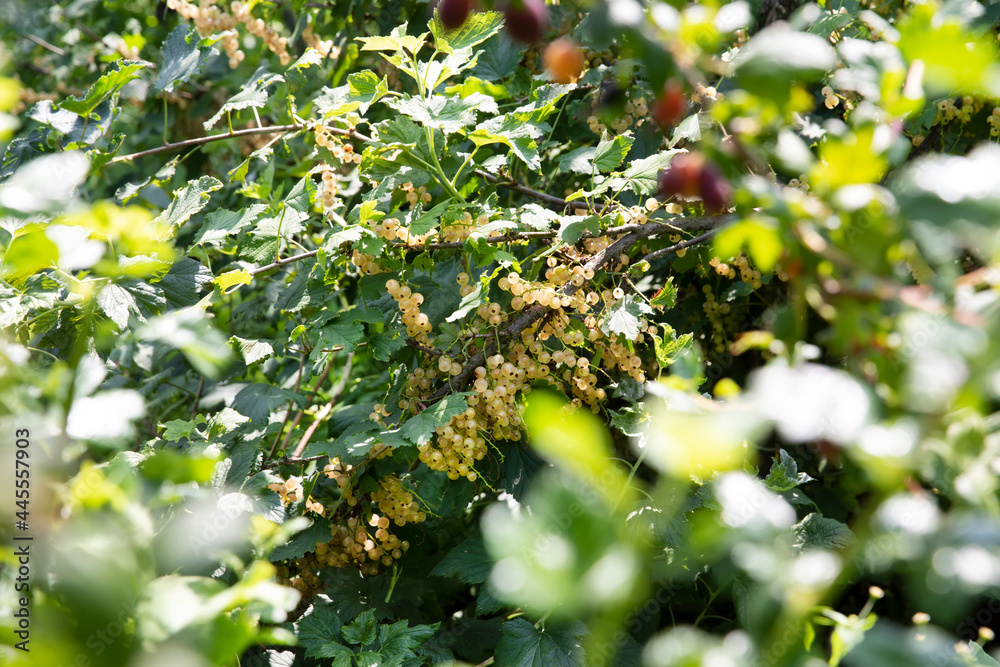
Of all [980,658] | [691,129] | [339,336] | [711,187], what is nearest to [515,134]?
[691,129]

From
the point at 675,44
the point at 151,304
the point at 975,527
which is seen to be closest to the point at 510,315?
the point at 151,304

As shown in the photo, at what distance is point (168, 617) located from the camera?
1.54ft

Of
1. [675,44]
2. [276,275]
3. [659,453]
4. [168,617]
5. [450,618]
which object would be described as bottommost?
[450,618]

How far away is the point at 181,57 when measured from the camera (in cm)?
165

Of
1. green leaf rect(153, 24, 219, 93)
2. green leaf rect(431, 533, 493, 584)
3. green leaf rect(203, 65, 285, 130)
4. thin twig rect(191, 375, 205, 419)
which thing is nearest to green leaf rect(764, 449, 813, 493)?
green leaf rect(431, 533, 493, 584)

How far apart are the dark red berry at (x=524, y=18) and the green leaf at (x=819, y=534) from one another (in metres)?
0.94

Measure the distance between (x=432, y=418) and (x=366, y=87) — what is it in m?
0.61

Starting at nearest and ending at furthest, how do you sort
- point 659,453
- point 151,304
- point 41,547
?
1. point 659,453
2. point 41,547
3. point 151,304

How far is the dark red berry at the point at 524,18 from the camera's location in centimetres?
53

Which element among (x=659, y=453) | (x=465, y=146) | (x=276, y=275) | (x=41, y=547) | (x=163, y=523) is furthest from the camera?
(x=276, y=275)

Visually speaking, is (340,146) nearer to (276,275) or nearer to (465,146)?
(465,146)

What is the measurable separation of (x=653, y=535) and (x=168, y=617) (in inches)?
31.4

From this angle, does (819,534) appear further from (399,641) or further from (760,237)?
(760,237)

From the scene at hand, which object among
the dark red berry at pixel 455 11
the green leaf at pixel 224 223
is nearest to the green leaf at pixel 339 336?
the green leaf at pixel 224 223
